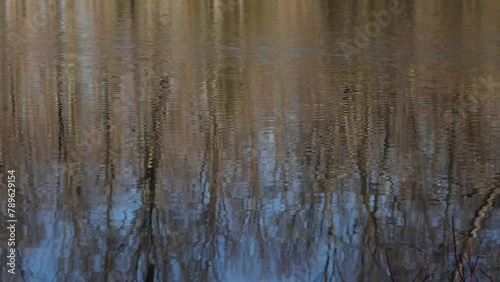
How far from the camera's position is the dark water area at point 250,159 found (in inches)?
238

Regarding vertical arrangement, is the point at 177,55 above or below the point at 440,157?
above

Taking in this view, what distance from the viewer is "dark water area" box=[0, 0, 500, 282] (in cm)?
605

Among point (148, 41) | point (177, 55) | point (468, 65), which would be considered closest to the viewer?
point (468, 65)

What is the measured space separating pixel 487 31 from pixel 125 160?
1039 cm

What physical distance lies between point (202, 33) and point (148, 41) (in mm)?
1592

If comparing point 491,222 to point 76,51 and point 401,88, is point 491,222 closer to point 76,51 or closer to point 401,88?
point 401,88

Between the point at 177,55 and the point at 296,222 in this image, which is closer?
the point at 296,222

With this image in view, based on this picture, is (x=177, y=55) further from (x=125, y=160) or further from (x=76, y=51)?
(x=125, y=160)

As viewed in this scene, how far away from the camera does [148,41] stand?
50.6ft

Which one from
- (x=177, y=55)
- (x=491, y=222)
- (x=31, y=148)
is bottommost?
(x=491, y=222)

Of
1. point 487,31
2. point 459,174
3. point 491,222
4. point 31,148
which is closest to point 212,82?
point 31,148

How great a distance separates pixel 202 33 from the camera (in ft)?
55.0

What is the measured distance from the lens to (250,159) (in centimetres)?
812

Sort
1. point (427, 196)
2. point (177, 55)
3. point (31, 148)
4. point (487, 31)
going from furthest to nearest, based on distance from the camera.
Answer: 1. point (487, 31)
2. point (177, 55)
3. point (31, 148)
4. point (427, 196)
